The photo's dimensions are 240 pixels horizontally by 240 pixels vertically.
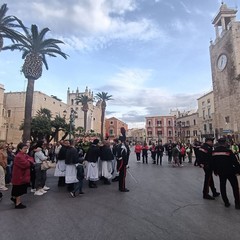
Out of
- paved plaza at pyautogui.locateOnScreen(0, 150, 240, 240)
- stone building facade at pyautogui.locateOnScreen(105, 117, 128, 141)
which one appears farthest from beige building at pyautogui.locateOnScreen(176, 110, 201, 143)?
paved plaza at pyautogui.locateOnScreen(0, 150, 240, 240)

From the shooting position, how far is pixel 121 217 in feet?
15.7

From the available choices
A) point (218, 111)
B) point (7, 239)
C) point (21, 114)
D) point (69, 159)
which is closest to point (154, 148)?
point (69, 159)

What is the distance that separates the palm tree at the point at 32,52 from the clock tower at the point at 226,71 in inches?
1130

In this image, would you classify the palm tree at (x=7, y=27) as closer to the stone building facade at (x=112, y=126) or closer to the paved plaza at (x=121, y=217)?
the paved plaza at (x=121, y=217)

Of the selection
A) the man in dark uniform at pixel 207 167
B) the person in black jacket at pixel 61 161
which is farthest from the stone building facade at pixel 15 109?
the man in dark uniform at pixel 207 167

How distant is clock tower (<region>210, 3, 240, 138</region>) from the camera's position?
34.7 metres

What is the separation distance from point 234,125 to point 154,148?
22.7m

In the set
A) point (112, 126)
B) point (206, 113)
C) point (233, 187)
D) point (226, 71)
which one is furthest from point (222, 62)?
point (112, 126)

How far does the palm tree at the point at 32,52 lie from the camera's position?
61.1 feet

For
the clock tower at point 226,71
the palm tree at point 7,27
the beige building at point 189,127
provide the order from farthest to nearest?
1. the beige building at point 189,127
2. the clock tower at point 226,71
3. the palm tree at point 7,27

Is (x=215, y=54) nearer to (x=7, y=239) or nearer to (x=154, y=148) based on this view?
(x=154, y=148)

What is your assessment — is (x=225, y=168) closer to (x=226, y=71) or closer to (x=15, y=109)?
(x=226, y=71)

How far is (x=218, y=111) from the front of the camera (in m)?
39.3

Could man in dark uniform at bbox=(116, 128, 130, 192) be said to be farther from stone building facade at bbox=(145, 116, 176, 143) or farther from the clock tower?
stone building facade at bbox=(145, 116, 176, 143)
